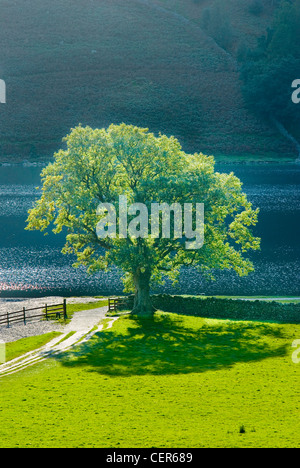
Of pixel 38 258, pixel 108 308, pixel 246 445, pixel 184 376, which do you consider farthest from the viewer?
pixel 38 258

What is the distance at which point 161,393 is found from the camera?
101 feet

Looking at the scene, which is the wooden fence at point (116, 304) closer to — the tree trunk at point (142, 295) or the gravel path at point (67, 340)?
the gravel path at point (67, 340)

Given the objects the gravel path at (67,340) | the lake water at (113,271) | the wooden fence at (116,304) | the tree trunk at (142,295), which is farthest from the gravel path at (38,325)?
the lake water at (113,271)

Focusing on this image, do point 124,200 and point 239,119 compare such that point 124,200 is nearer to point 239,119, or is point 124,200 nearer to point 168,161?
point 168,161

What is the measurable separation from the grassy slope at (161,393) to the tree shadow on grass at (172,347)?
0.07 m

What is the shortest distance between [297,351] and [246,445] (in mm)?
17239

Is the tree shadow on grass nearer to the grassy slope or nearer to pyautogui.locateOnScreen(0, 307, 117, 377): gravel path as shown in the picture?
the grassy slope

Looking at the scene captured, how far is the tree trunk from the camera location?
167 feet

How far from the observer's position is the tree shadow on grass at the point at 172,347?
36.5m

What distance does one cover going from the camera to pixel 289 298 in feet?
190

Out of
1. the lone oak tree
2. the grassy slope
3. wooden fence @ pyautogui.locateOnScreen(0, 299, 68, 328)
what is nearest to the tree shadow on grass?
the grassy slope
